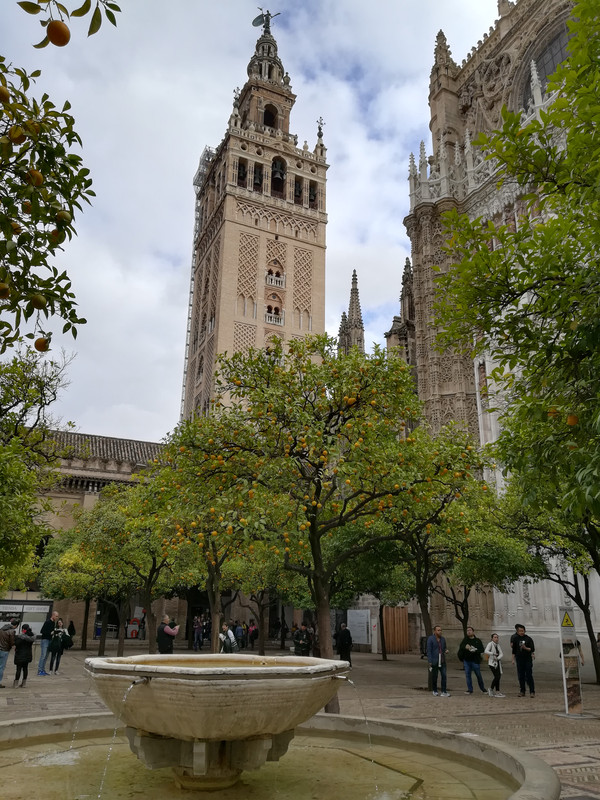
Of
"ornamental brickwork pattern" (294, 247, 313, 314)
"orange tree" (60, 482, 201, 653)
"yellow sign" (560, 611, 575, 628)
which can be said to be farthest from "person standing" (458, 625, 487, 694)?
"ornamental brickwork pattern" (294, 247, 313, 314)

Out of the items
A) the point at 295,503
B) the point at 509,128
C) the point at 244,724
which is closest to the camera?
the point at 244,724

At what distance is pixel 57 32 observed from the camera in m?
2.70

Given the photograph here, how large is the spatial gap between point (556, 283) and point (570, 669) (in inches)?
317

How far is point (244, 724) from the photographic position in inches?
170

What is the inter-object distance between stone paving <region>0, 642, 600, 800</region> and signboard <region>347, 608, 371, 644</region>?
14476 millimetres

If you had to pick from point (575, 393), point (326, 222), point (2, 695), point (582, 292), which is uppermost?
point (326, 222)

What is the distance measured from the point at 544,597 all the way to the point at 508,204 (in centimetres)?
1714

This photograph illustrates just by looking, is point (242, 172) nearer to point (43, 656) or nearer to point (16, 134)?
point (43, 656)

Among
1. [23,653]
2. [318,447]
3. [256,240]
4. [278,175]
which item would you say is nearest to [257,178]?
[278,175]

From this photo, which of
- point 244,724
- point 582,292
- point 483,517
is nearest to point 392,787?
point 244,724

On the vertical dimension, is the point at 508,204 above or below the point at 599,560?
above

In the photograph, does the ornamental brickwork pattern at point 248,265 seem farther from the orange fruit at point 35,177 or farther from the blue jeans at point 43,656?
the orange fruit at point 35,177

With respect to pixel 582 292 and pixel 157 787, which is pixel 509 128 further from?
pixel 157 787

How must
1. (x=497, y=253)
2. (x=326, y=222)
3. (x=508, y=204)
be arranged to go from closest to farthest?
(x=497, y=253)
(x=508, y=204)
(x=326, y=222)
